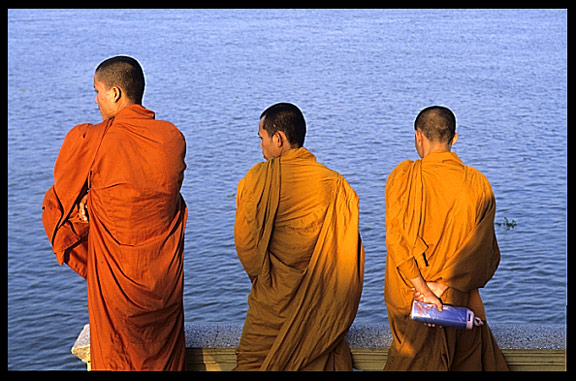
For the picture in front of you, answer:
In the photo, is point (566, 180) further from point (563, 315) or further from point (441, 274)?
point (441, 274)

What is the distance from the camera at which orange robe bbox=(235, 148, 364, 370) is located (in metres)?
3.70

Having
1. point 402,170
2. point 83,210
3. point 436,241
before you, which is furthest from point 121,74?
point 436,241

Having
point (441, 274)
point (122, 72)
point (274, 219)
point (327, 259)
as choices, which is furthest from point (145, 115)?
point (441, 274)

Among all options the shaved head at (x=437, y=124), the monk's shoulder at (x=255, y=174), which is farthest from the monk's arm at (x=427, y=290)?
the monk's shoulder at (x=255, y=174)

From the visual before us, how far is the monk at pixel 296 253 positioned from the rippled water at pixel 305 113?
3.55 m

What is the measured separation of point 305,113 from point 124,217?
1092 cm

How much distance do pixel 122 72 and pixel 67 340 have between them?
4.09 m

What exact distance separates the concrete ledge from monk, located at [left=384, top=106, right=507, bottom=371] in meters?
0.15

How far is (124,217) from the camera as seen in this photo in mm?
3545

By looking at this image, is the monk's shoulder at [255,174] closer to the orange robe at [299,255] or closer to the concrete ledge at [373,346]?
the orange robe at [299,255]

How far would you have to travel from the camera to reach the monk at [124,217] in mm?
3529

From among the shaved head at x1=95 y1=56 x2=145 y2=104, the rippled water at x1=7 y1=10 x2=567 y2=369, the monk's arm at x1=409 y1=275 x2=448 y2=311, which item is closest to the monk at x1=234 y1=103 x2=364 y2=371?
the monk's arm at x1=409 y1=275 x2=448 y2=311

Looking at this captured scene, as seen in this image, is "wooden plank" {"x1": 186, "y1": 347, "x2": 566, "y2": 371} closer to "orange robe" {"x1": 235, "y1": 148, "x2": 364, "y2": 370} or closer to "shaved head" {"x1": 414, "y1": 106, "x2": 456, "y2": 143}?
"orange robe" {"x1": 235, "y1": 148, "x2": 364, "y2": 370}

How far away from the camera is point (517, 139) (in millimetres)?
12773
